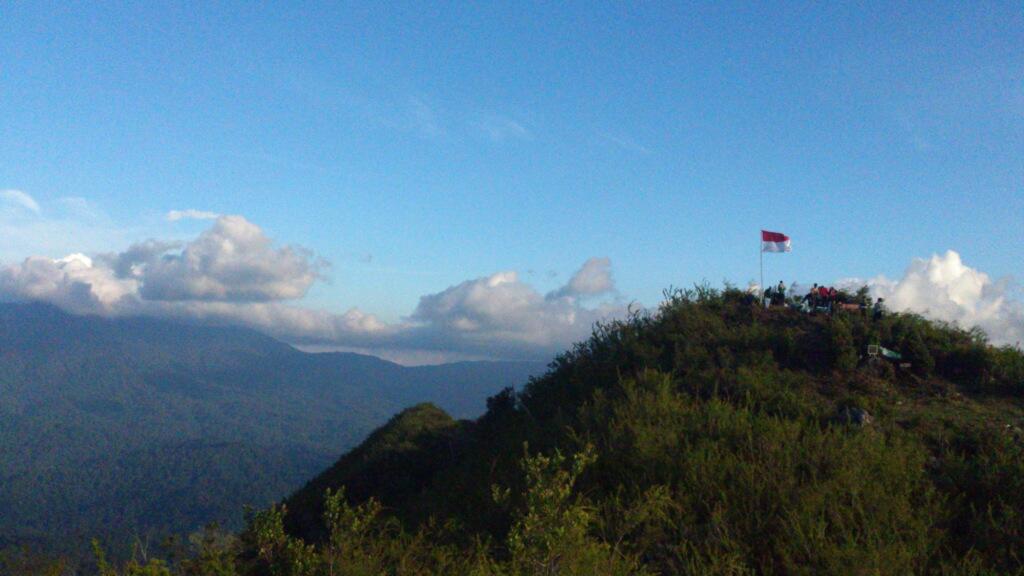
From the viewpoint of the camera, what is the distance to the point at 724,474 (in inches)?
454

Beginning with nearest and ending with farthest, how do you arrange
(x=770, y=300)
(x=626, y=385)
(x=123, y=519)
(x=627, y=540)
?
(x=627, y=540) < (x=626, y=385) < (x=770, y=300) < (x=123, y=519)

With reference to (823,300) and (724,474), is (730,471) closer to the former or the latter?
(724,474)

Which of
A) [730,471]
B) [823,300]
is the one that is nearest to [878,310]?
[823,300]

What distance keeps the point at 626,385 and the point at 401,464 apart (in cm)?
1139

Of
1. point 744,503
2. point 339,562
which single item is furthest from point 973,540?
point 339,562

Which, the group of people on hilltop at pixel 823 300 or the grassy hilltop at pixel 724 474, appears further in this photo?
the group of people on hilltop at pixel 823 300

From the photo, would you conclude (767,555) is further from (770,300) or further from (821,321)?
(770,300)

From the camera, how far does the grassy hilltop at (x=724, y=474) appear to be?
8.88 m

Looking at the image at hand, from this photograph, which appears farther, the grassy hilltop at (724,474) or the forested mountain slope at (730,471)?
the forested mountain slope at (730,471)

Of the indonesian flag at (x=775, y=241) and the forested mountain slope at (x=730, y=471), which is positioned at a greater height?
the indonesian flag at (x=775, y=241)

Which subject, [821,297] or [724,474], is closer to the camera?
[724,474]

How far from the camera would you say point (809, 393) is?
655 inches

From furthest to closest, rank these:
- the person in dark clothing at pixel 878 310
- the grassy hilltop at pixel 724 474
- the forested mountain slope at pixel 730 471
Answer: the person in dark clothing at pixel 878 310 < the forested mountain slope at pixel 730 471 < the grassy hilltop at pixel 724 474

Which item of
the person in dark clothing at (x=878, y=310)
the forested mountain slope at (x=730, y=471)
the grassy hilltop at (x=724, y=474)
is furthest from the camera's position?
the person in dark clothing at (x=878, y=310)
